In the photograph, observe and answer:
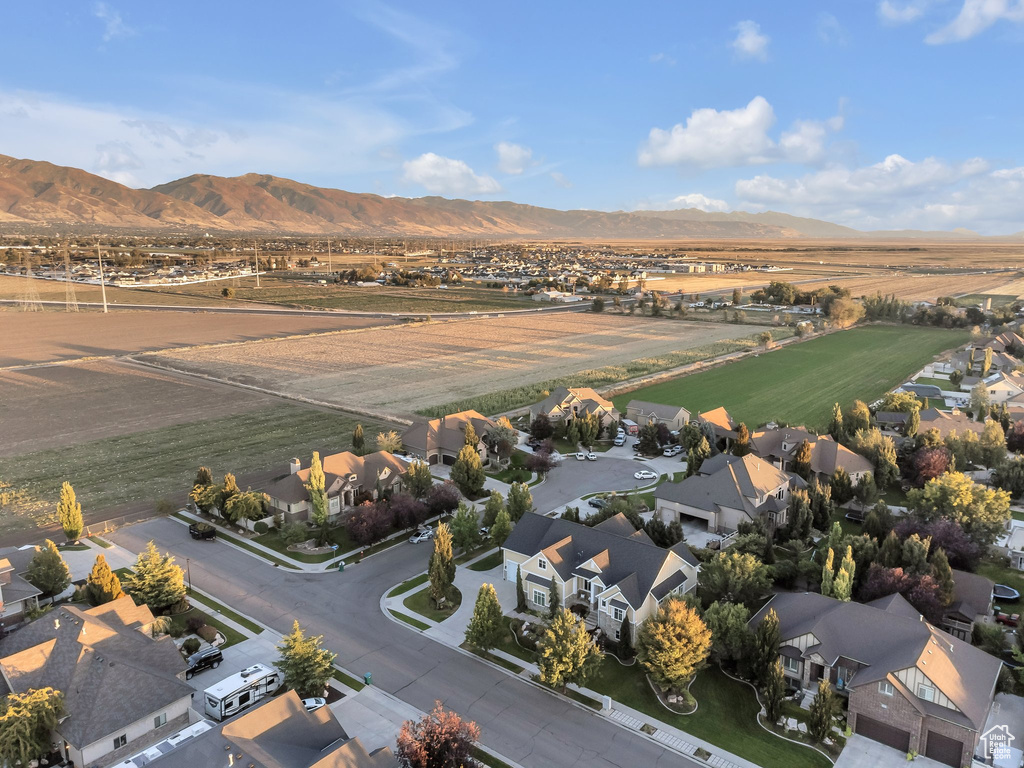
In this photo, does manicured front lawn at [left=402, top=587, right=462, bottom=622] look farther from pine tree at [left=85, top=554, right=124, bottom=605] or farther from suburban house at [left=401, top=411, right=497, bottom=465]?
Result: suburban house at [left=401, top=411, right=497, bottom=465]

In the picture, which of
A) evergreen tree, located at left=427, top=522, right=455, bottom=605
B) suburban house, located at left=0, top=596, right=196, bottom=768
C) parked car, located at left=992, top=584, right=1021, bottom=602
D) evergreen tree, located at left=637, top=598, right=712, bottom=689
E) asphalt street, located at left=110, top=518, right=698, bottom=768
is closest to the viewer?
suburban house, located at left=0, top=596, right=196, bottom=768

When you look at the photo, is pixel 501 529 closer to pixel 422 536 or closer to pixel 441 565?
pixel 422 536

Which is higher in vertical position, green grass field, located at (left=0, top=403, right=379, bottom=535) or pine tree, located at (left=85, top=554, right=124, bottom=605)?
pine tree, located at (left=85, top=554, right=124, bottom=605)

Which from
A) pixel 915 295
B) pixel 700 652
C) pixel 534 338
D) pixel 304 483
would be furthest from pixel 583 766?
pixel 915 295

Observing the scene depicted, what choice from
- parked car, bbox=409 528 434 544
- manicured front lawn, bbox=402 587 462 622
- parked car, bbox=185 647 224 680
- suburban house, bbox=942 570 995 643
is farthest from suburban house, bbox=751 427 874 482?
parked car, bbox=185 647 224 680

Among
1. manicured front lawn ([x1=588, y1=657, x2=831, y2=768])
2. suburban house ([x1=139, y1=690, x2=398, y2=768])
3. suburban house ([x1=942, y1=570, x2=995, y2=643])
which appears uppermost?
suburban house ([x1=139, y1=690, x2=398, y2=768])

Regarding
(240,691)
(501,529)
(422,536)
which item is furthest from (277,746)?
(422,536)
